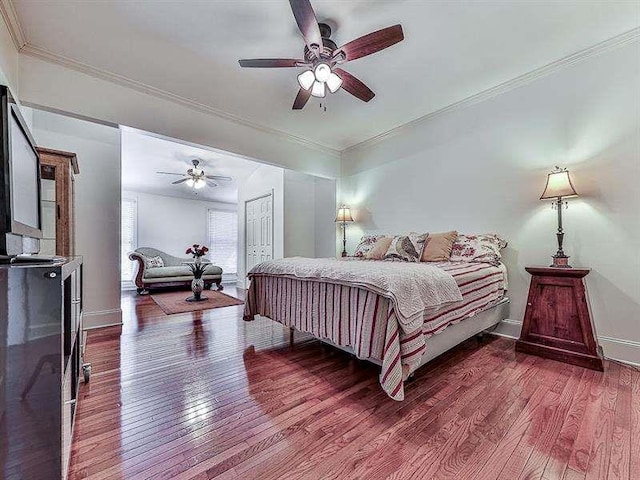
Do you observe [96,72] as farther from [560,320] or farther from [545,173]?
[560,320]

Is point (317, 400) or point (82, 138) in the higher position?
point (82, 138)

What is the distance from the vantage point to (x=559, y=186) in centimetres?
240

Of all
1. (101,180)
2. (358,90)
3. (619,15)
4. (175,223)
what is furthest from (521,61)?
(175,223)

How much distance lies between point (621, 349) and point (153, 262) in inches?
283

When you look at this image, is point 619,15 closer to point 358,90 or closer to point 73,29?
point 358,90

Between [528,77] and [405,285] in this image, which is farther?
[528,77]

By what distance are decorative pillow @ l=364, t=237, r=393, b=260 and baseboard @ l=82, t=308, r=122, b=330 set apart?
3176 millimetres

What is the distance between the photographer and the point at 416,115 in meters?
3.67

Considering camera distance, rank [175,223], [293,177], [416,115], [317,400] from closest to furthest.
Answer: [317,400] < [416,115] < [293,177] < [175,223]

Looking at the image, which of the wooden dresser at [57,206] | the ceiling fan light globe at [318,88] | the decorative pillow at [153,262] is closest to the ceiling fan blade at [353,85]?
the ceiling fan light globe at [318,88]

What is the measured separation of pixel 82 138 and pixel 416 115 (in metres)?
4.08

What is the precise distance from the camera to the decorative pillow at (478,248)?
9.11 feet

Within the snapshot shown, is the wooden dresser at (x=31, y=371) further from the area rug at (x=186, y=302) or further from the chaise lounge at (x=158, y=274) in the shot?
the chaise lounge at (x=158, y=274)

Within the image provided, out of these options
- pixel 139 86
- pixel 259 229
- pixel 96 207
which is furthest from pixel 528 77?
pixel 96 207
